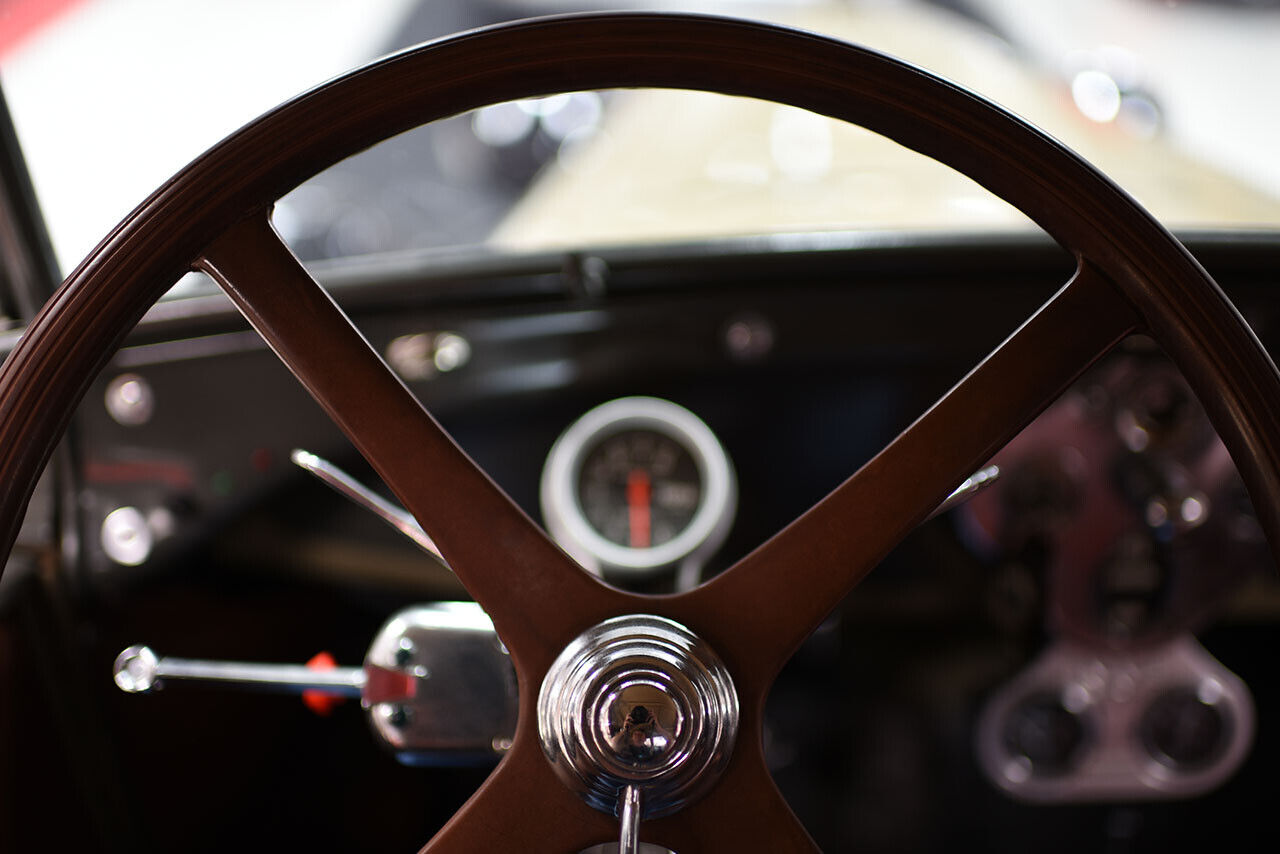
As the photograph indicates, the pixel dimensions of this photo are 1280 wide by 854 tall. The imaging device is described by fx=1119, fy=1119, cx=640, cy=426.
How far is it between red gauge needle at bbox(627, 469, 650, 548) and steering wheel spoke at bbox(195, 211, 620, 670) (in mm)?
652

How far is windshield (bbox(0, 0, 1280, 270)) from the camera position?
142cm

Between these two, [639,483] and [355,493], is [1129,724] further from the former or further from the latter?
[355,493]

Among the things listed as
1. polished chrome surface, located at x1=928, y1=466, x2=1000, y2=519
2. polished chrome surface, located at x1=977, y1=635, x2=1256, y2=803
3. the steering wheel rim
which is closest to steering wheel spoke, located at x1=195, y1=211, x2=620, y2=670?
the steering wheel rim

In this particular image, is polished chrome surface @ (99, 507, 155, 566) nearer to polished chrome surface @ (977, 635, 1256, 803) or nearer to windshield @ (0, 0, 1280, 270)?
windshield @ (0, 0, 1280, 270)

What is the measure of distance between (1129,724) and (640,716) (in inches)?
36.2

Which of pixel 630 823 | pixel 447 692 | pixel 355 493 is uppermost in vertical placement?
pixel 355 493

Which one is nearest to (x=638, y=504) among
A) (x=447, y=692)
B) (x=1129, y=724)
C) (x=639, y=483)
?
(x=639, y=483)

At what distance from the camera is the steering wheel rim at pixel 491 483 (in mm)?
745

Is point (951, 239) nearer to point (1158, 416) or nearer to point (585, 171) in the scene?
point (1158, 416)

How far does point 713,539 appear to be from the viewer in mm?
1404

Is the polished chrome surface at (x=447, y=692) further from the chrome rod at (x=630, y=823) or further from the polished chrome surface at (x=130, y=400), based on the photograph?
the polished chrome surface at (x=130, y=400)

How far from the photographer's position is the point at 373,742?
1.44 metres

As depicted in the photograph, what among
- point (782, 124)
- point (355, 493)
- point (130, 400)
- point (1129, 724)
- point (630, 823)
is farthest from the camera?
point (782, 124)

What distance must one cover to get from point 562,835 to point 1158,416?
0.95 metres
